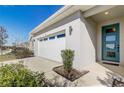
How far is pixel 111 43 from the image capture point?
261 inches

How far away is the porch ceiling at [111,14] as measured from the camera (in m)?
5.56

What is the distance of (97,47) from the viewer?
23.8ft

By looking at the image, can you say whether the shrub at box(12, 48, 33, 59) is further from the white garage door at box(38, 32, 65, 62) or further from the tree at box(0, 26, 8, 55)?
the white garage door at box(38, 32, 65, 62)

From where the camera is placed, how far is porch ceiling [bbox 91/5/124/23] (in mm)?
5562

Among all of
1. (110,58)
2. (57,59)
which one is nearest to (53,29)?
(57,59)

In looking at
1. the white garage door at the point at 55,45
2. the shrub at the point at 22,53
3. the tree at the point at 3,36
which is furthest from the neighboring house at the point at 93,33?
the tree at the point at 3,36

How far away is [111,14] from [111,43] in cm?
167

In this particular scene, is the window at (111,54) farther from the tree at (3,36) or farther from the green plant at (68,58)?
the tree at (3,36)

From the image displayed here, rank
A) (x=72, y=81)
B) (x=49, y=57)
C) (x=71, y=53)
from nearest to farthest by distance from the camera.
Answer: (x=72, y=81) → (x=71, y=53) → (x=49, y=57)

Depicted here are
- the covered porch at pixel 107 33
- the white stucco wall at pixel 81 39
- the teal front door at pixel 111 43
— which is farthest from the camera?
the teal front door at pixel 111 43

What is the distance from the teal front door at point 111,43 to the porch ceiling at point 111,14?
0.51 metres

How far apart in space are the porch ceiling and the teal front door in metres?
0.51
